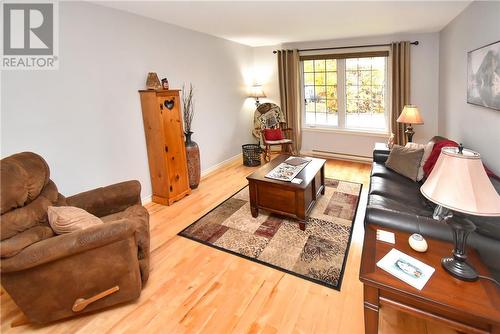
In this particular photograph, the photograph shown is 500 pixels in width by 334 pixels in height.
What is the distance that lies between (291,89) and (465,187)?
4.67 meters

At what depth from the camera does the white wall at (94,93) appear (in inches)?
96.0

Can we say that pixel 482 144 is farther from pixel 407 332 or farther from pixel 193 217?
pixel 193 217

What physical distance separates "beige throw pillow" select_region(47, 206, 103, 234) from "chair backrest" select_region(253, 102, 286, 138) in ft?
13.6

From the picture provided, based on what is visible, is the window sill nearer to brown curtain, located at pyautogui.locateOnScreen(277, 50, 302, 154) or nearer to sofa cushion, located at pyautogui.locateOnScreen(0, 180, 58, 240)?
brown curtain, located at pyautogui.locateOnScreen(277, 50, 302, 154)

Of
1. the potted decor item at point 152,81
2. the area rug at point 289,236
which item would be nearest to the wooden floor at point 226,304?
the area rug at point 289,236

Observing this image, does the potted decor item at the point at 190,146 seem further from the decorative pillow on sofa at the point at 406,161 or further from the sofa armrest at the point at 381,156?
the decorative pillow on sofa at the point at 406,161

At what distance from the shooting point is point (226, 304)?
6.44ft

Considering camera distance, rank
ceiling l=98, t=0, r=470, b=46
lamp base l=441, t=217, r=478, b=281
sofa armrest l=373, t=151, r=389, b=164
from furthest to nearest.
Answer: sofa armrest l=373, t=151, r=389, b=164
ceiling l=98, t=0, r=470, b=46
lamp base l=441, t=217, r=478, b=281

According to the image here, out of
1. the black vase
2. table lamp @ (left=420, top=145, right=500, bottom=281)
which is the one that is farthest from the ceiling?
table lamp @ (left=420, top=145, right=500, bottom=281)

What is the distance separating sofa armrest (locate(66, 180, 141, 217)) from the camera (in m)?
2.38

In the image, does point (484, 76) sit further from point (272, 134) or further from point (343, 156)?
point (272, 134)

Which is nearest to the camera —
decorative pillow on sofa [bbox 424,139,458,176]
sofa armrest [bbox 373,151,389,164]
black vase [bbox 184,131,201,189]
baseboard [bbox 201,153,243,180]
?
decorative pillow on sofa [bbox 424,139,458,176]

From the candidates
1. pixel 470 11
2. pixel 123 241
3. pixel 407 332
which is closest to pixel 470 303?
pixel 407 332

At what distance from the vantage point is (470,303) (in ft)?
3.75
